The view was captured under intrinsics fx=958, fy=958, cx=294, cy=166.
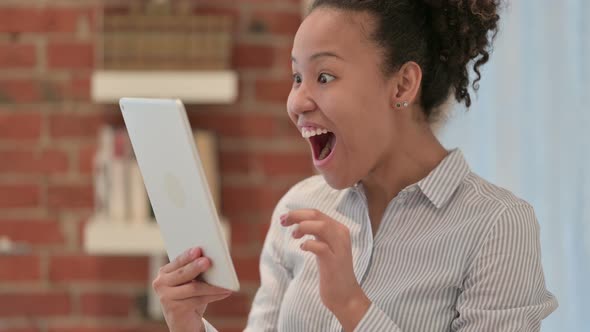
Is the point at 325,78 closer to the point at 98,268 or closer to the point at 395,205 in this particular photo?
the point at 395,205

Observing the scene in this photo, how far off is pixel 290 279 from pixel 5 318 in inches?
57.3

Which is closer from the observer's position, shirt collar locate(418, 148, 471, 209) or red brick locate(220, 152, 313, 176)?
shirt collar locate(418, 148, 471, 209)

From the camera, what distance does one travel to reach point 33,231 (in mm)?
2809

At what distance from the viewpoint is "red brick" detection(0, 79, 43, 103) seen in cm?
279

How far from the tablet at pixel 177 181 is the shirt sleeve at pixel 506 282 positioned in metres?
0.34

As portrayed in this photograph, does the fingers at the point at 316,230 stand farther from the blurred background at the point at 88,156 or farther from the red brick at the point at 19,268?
the red brick at the point at 19,268

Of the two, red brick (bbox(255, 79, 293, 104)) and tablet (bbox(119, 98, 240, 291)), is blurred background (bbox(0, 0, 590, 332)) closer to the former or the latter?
red brick (bbox(255, 79, 293, 104))

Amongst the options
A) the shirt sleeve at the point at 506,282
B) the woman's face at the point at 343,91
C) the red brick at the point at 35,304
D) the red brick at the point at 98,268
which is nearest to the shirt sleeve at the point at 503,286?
the shirt sleeve at the point at 506,282

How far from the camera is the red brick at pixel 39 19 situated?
278cm

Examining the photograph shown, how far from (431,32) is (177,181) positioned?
0.47 m

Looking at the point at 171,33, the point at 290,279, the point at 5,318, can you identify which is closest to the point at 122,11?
the point at 171,33

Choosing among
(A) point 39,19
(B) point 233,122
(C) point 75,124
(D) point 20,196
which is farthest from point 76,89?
(B) point 233,122

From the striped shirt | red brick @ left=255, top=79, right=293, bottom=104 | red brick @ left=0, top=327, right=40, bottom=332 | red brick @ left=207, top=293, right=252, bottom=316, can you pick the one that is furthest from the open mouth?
red brick @ left=0, top=327, right=40, bottom=332

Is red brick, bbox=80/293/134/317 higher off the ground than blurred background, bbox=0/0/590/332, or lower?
lower
